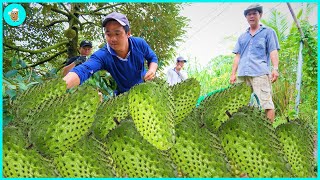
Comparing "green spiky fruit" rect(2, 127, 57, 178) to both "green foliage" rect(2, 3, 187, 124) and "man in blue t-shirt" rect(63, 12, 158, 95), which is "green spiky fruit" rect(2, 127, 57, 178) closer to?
"man in blue t-shirt" rect(63, 12, 158, 95)

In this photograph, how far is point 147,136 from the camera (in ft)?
1.68

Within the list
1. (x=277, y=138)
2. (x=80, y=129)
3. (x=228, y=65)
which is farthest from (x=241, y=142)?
(x=228, y=65)

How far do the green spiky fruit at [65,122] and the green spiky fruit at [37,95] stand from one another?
2.6 inches

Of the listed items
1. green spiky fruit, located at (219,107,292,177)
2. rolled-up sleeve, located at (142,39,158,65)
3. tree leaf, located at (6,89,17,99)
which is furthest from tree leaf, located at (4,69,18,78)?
green spiky fruit, located at (219,107,292,177)

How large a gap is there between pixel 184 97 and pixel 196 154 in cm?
9

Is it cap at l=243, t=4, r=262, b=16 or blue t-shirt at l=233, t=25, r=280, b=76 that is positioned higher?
cap at l=243, t=4, r=262, b=16

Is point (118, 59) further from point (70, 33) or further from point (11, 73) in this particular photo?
point (70, 33)

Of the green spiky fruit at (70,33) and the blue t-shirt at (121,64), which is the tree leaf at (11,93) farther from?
the green spiky fruit at (70,33)

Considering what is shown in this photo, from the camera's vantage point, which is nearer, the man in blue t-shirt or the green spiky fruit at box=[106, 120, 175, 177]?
the green spiky fruit at box=[106, 120, 175, 177]

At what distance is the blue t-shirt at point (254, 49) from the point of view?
75 cm

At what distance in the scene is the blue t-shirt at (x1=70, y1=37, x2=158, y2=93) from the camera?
0.69 metres

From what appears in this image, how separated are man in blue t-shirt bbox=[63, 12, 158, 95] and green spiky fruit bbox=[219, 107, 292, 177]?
0.50 ft

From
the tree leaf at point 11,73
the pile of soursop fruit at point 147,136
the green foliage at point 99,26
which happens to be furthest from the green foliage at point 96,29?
the pile of soursop fruit at point 147,136

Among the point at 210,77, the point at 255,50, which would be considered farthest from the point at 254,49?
the point at 210,77
